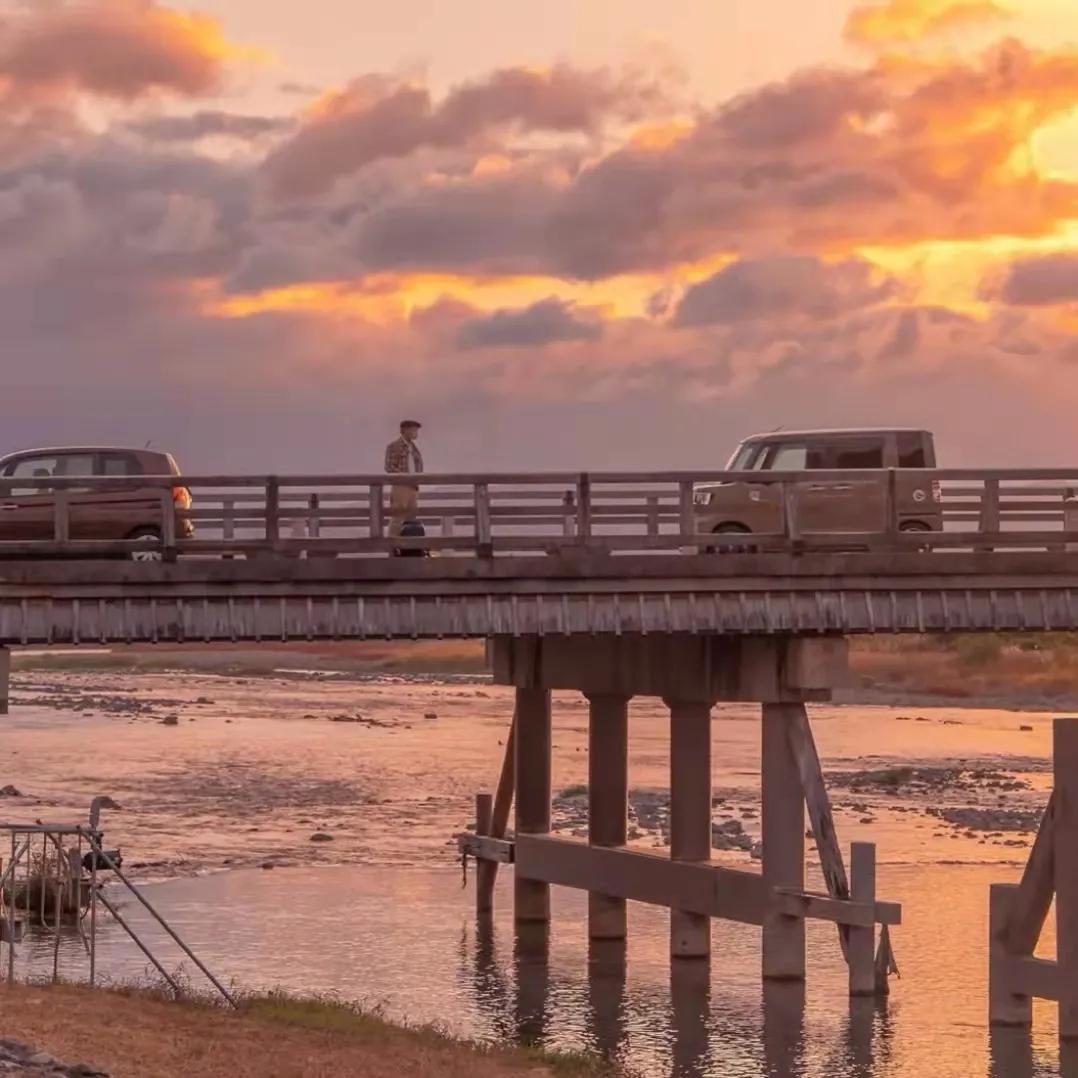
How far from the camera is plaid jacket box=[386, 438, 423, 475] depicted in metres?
26.5

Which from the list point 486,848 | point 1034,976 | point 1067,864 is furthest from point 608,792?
point 1067,864

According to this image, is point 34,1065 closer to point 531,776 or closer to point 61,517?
point 61,517

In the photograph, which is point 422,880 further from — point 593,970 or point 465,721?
point 465,721

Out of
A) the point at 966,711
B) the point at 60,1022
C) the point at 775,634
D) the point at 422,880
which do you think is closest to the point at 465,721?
the point at 966,711

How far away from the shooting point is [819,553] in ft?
87.7

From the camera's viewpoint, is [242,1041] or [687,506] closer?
[242,1041]

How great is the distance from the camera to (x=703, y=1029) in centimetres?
2638

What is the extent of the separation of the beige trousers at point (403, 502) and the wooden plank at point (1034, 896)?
7.80 meters

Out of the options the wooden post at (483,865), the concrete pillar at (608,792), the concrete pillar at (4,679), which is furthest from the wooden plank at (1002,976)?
the wooden post at (483,865)

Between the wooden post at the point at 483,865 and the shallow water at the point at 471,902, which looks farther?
the wooden post at the point at 483,865

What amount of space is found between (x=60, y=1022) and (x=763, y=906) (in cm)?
1057

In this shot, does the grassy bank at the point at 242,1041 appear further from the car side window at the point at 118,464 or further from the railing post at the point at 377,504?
the car side window at the point at 118,464

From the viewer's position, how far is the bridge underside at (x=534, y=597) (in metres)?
23.9

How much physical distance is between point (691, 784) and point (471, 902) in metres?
8.04
